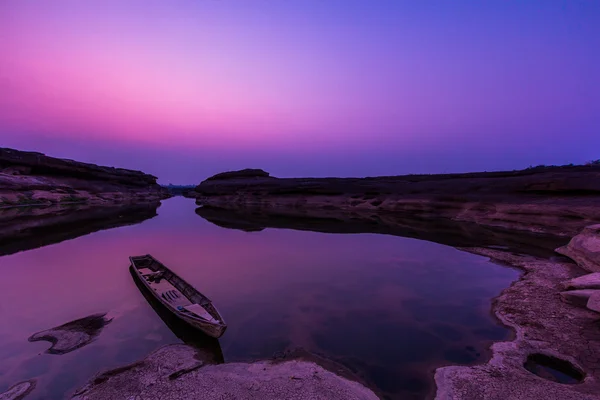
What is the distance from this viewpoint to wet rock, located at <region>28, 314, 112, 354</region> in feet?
33.9

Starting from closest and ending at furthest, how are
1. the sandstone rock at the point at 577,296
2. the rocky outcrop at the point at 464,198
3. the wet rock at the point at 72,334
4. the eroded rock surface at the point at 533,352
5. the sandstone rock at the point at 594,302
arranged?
1. the eroded rock surface at the point at 533,352
2. the wet rock at the point at 72,334
3. the sandstone rock at the point at 594,302
4. the sandstone rock at the point at 577,296
5. the rocky outcrop at the point at 464,198

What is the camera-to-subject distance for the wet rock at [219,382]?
7574 mm

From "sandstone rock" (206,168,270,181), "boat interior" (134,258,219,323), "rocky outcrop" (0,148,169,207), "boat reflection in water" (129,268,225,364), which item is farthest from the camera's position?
"sandstone rock" (206,168,270,181)

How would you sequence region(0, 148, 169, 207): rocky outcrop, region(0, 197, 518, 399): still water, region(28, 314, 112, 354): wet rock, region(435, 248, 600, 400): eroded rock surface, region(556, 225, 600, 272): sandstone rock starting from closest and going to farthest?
region(435, 248, 600, 400): eroded rock surface → region(0, 197, 518, 399): still water → region(28, 314, 112, 354): wet rock → region(556, 225, 600, 272): sandstone rock → region(0, 148, 169, 207): rocky outcrop

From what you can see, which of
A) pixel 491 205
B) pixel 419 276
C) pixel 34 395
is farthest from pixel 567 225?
pixel 34 395

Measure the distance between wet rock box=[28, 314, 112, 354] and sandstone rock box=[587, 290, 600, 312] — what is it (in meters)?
19.8

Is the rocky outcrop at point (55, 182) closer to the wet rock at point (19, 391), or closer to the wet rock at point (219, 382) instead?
the wet rock at point (19, 391)

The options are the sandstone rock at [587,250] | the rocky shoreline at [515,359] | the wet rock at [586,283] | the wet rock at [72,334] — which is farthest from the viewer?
the sandstone rock at [587,250]

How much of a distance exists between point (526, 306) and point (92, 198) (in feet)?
316

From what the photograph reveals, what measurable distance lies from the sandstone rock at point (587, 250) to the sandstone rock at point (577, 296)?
590 centimetres

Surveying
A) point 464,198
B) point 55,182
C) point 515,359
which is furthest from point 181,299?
point 55,182

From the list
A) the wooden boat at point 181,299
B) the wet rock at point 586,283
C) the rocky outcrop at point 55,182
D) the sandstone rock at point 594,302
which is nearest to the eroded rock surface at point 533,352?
the sandstone rock at point 594,302

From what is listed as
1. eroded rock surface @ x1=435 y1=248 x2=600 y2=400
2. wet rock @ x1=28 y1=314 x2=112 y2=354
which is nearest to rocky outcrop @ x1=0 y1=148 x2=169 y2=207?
wet rock @ x1=28 y1=314 x2=112 y2=354

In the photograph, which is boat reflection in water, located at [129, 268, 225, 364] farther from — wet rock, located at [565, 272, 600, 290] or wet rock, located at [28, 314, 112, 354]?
wet rock, located at [565, 272, 600, 290]
